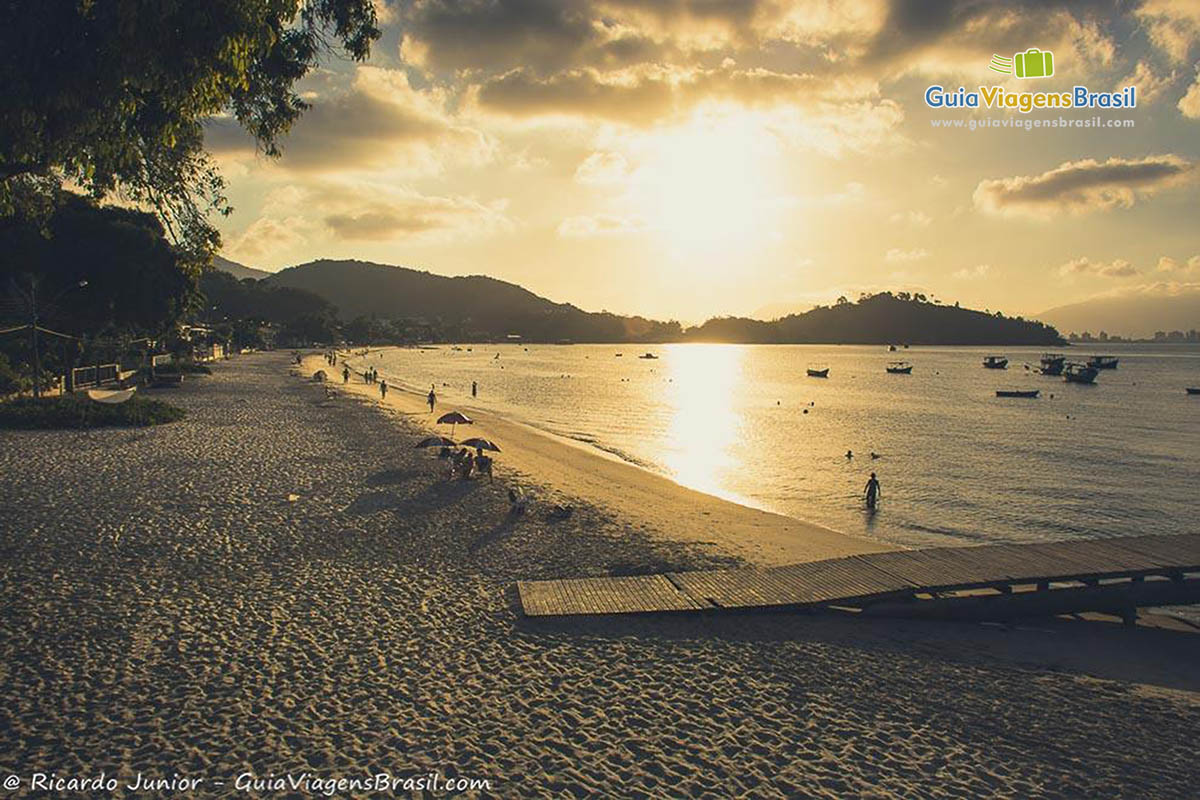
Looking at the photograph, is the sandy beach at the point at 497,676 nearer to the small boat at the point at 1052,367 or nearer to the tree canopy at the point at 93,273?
the tree canopy at the point at 93,273

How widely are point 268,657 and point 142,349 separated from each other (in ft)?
220

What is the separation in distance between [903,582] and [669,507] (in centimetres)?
994

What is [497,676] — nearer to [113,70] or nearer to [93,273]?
[113,70]

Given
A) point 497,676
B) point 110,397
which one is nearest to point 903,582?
point 497,676

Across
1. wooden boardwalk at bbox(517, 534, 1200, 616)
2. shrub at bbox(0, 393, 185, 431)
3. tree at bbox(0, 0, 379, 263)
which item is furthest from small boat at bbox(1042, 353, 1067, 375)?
tree at bbox(0, 0, 379, 263)

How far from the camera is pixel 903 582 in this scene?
12594 mm

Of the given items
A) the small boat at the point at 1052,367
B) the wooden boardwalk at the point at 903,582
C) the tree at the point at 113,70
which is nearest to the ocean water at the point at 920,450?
the wooden boardwalk at the point at 903,582

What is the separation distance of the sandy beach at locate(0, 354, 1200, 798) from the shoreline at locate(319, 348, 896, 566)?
556 millimetres

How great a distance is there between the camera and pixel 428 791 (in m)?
6.74

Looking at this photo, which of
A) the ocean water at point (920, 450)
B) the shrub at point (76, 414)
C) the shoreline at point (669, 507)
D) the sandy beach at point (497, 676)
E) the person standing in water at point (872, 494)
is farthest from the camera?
the shrub at point (76, 414)

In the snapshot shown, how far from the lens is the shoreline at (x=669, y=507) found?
17156 mm

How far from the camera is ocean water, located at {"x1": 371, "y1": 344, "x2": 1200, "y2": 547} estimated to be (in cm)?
2484

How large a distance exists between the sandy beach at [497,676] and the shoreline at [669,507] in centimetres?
56

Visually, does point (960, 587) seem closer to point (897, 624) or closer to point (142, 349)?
point (897, 624)
